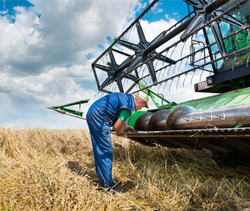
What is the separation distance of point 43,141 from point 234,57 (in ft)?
13.2

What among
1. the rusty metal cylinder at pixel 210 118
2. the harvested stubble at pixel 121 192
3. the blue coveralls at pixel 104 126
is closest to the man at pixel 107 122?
the blue coveralls at pixel 104 126

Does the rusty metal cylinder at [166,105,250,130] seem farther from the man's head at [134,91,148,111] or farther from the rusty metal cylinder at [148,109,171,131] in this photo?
the man's head at [134,91,148,111]

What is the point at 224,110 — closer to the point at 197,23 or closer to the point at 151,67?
the point at 197,23

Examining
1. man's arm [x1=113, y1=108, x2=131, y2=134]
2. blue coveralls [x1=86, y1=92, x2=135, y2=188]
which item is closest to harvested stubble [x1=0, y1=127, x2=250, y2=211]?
blue coveralls [x1=86, y1=92, x2=135, y2=188]

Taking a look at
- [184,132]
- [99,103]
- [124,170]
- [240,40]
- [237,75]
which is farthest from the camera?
[240,40]

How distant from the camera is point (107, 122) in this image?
283 cm

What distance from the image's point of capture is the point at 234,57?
384 cm

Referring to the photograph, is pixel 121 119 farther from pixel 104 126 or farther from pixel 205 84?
pixel 205 84

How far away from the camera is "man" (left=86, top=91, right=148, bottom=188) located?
2.66 m

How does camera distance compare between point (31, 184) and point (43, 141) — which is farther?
point (43, 141)

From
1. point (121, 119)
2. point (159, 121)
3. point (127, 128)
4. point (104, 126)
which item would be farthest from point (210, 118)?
point (104, 126)

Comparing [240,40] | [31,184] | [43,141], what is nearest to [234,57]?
[240,40]

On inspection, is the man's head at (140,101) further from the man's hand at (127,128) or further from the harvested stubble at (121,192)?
the harvested stubble at (121,192)

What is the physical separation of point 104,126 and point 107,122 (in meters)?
0.08
